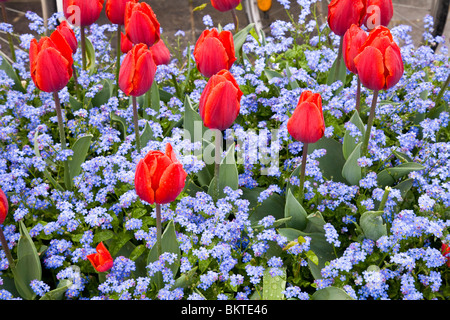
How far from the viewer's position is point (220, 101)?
153cm

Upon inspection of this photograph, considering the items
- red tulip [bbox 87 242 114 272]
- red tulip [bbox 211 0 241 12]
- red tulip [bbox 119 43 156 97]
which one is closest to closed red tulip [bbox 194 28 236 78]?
red tulip [bbox 119 43 156 97]

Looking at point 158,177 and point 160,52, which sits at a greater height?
point 160,52

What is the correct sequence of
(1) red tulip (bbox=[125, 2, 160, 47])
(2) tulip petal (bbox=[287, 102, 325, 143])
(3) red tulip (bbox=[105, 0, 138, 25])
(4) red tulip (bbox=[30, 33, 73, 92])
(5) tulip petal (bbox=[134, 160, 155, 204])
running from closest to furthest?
(5) tulip petal (bbox=[134, 160, 155, 204]), (2) tulip petal (bbox=[287, 102, 325, 143]), (4) red tulip (bbox=[30, 33, 73, 92]), (1) red tulip (bbox=[125, 2, 160, 47]), (3) red tulip (bbox=[105, 0, 138, 25])

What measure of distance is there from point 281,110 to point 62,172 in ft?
2.64

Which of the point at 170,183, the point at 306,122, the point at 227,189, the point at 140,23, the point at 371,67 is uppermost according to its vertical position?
the point at 140,23

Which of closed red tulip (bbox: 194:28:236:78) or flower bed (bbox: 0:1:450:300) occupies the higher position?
closed red tulip (bbox: 194:28:236:78)

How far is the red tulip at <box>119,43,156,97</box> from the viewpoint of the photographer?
5.37ft

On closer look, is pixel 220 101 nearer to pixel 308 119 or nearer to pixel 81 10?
pixel 308 119

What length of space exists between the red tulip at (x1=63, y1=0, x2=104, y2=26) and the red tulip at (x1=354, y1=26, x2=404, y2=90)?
94 cm

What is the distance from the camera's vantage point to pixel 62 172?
197 cm

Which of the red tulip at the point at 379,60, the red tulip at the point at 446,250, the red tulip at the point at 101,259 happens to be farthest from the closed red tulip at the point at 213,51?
the red tulip at the point at 446,250

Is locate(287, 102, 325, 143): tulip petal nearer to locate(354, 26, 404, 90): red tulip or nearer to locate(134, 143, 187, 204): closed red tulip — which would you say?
locate(354, 26, 404, 90): red tulip

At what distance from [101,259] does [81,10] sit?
924 mm

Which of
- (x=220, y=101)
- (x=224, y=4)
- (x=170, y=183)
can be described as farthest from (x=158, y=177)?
(x=224, y=4)
